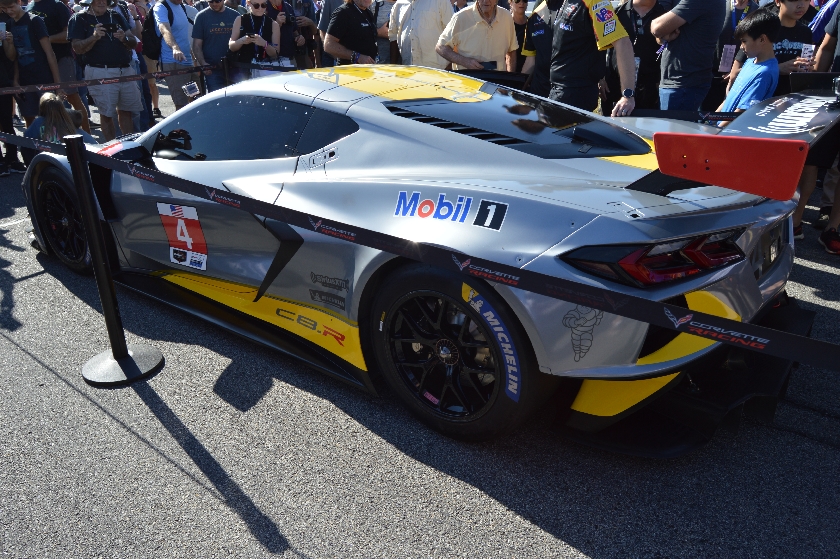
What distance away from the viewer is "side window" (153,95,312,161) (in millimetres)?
3365

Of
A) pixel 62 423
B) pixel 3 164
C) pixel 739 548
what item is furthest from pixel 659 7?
pixel 3 164

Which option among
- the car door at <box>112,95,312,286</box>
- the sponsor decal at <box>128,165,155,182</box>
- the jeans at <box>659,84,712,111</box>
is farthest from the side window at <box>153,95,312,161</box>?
the jeans at <box>659,84,712,111</box>

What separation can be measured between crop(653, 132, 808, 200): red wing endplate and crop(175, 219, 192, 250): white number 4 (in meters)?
2.52

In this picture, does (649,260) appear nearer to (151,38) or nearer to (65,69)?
(65,69)

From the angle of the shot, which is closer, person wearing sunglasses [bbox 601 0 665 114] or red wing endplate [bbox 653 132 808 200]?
red wing endplate [bbox 653 132 808 200]

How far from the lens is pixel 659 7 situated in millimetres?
6297

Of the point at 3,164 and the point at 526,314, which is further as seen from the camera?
the point at 3,164

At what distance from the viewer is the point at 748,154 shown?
74.9 inches

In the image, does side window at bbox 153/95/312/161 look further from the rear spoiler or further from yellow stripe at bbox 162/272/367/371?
the rear spoiler

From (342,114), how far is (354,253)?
717 mm

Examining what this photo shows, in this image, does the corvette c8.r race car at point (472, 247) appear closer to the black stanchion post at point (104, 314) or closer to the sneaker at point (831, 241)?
the black stanchion post at point (104, 314)

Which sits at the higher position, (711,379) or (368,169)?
(368,169)

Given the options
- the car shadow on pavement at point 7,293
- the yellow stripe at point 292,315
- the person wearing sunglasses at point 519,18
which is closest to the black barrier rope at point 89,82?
the car shadow on pavement at point 7,293

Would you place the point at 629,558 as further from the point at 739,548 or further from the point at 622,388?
the point at 622,388
